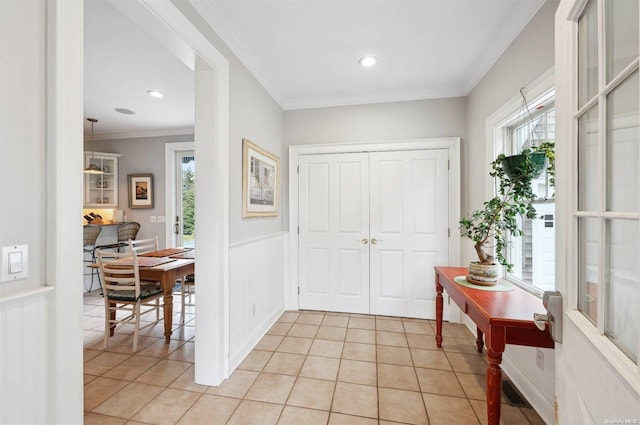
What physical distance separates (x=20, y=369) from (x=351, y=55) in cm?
274

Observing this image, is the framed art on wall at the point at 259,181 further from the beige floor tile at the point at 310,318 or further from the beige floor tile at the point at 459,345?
the beige floor tile at the point at 459,345

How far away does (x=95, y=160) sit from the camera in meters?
4.85

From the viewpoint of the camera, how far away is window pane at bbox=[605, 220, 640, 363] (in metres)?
0.61

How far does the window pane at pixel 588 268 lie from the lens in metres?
0.77

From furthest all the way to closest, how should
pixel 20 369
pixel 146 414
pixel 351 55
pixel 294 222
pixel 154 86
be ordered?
1. pixel 294 222
2. pixel 154 86
3. pixel 351 55
4. pixel 146 414
5. pixel 20 369

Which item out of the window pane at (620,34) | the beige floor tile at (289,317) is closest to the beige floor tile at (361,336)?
the beige floor tile at (289,317)

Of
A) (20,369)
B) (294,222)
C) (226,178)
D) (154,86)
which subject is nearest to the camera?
(20,369)

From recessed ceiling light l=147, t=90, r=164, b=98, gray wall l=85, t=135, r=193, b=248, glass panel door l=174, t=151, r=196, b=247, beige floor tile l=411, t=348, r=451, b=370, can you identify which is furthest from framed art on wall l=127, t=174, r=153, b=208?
beige floor tile l=411, t=348, r=451, b=370

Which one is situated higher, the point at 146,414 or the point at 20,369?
the point at 20,369

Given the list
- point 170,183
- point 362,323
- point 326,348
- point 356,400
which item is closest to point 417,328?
point 362,323

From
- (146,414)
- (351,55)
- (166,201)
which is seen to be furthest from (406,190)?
(166,201)

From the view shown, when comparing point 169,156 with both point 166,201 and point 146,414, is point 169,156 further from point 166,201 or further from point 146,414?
point 146,414

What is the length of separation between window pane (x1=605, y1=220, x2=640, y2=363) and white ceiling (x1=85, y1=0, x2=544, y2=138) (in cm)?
185

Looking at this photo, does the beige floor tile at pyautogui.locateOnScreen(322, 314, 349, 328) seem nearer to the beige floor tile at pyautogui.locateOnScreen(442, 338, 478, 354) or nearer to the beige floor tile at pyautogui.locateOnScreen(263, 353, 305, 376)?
the beige floor tile at pyautogui.locateOnScreen(263, 353, 305, 376)
